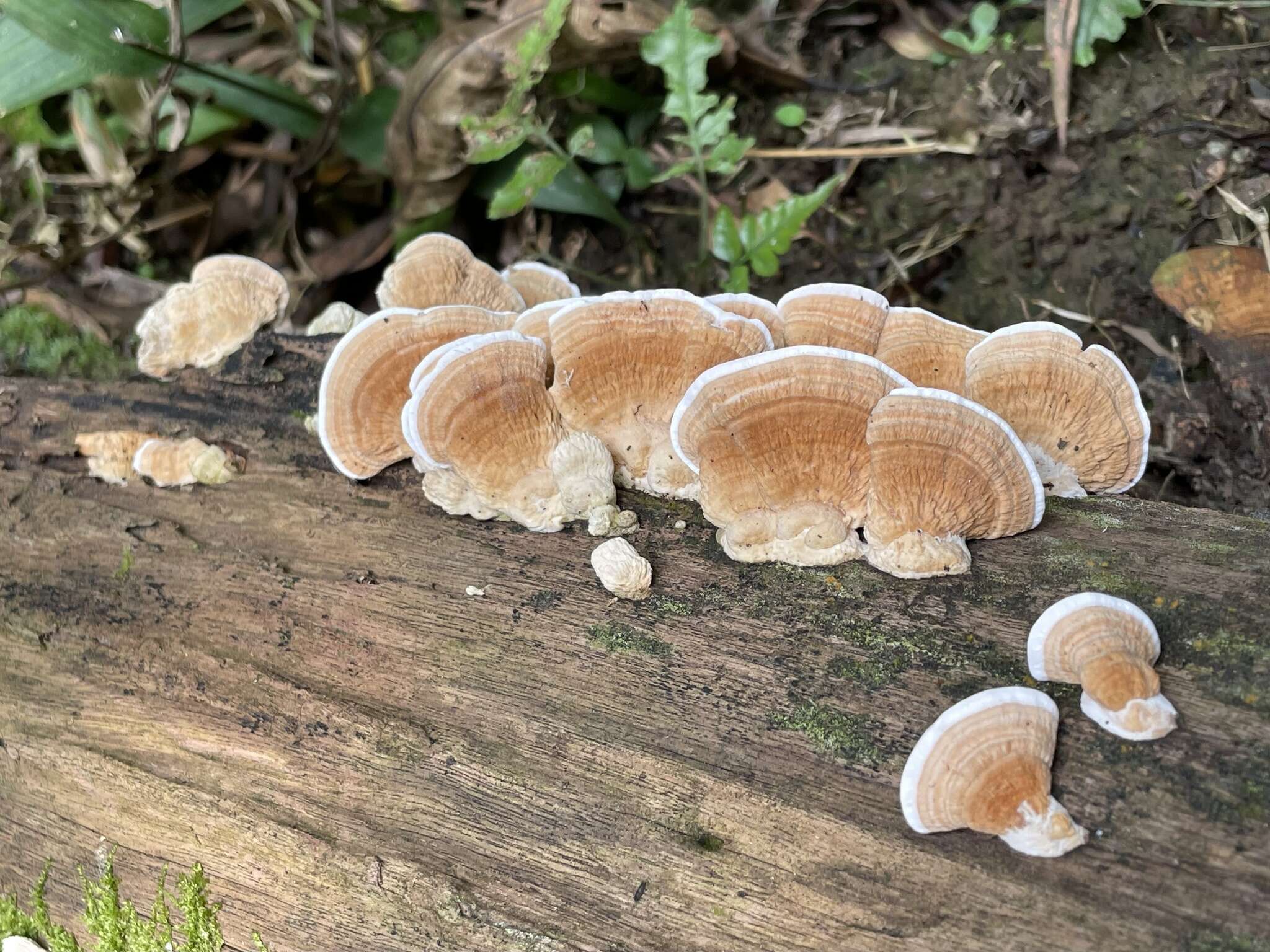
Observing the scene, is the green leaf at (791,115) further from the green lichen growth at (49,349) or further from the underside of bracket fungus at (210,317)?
the green lichen growth at (49,349)

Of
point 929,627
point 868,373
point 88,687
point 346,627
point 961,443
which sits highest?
point 868,373

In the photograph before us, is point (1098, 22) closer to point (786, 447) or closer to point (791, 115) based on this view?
point (791, 115)

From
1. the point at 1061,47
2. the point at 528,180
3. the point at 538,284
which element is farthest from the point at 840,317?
the point at 1061,47

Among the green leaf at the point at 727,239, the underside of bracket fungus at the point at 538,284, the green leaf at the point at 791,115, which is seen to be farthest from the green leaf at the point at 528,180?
the green leaf at the point at 791,115

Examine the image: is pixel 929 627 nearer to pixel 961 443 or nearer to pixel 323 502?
pixel 961 443

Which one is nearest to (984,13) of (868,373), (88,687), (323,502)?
(868,373)

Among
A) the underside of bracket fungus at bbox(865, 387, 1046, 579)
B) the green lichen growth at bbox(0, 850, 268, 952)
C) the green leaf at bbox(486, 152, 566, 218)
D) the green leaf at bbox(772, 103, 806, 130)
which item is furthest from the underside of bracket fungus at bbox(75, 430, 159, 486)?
the green leaf at bbox(772, 103, 806, 130)

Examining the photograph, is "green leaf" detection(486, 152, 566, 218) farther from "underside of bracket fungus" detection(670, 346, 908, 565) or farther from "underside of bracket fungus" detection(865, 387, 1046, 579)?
"underside of bracket fungus" detection(865, 387, 1046, 579)
